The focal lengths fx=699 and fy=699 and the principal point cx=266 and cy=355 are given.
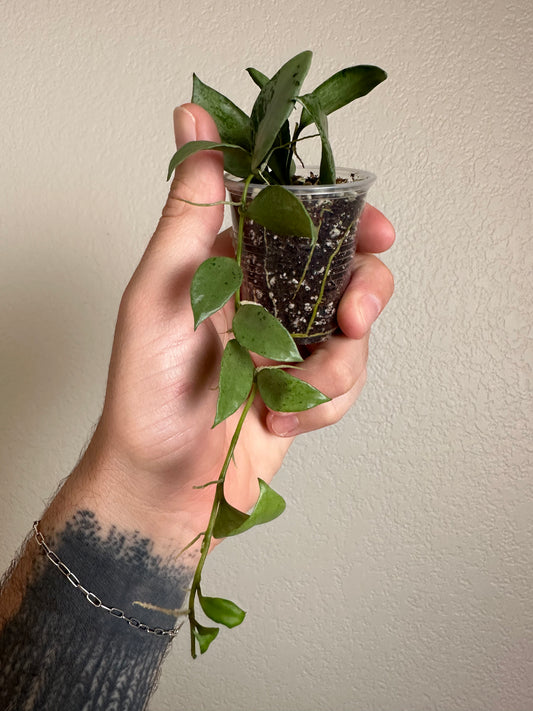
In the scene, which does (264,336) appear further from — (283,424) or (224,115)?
(283,424)

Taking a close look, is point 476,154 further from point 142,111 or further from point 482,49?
point 142,111

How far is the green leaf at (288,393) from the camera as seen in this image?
1.53 ft

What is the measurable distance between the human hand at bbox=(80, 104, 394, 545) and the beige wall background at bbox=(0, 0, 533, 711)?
32cm

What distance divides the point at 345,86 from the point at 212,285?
204 millimetres

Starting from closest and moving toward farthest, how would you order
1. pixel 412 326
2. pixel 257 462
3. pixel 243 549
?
pixel 257 462, pixel 412 326, pixel 243 549

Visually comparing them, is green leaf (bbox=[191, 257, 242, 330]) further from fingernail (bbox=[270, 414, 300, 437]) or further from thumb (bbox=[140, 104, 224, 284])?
fingernail (bbox=[270, 414, 300, 437])

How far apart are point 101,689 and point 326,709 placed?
2.60ft

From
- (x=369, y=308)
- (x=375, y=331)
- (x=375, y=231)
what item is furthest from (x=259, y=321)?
(x=375, y=331)

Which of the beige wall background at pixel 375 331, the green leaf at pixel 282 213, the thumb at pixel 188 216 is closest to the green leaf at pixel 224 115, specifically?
the thumb at pixel 188 216

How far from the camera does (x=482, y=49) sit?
97 cm

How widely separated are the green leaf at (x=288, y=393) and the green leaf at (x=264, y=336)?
16 mm

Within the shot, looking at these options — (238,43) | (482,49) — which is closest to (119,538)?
(238,43)

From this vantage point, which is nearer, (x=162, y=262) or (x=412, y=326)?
(x=162, y=262)

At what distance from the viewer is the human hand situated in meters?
0.61
